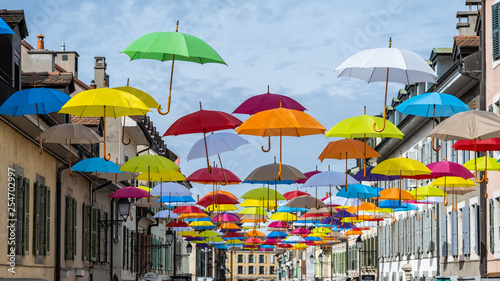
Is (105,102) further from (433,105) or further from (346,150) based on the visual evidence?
(346,150)

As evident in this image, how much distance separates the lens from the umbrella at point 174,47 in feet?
48.6

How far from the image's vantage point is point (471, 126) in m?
15.2

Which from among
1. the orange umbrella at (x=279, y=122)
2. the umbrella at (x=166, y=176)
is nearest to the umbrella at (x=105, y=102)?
the orange umbrella at (x=279, y=122)

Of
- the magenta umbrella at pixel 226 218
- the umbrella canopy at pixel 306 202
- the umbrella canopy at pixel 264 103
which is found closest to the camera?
the umbrella canopy at pixel 264 103

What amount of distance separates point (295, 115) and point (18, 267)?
758 centimetres

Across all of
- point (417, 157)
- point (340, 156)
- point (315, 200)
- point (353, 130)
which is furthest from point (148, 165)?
point (417, 157)

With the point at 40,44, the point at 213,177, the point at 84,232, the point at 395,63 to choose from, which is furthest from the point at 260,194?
the point at 395,63

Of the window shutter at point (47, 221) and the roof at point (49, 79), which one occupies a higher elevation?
the roof at point (49, 79)

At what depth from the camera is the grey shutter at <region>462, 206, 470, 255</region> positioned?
30.7m

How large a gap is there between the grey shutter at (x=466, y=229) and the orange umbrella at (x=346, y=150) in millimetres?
10291

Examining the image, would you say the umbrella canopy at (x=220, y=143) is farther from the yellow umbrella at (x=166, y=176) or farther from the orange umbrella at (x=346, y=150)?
the yellow umbrella at (x=166, y=176)

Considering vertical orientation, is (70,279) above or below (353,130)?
below

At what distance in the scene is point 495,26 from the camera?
26.0 m

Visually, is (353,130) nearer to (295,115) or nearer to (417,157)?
(295,115)
